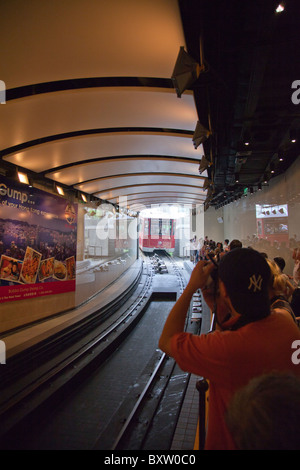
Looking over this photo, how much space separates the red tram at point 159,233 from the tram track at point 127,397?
766 inches

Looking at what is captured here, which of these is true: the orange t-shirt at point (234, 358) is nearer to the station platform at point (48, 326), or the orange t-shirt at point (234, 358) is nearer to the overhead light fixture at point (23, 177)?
the station platform at point (48, 326)

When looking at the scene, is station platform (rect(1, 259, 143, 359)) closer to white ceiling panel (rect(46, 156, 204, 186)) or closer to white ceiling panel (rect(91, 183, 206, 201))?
white ceiling panel (rect(46, 156, 204, 186))

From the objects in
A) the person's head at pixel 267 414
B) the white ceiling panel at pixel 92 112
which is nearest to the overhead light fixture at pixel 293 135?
the white ceiling panel at pixel 92 112

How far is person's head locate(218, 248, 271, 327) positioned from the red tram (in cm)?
2457

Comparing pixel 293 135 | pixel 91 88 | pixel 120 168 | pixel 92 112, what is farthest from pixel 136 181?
pixel 293 135

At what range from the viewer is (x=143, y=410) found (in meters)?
3.92

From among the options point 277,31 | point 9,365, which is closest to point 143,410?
point 9,365

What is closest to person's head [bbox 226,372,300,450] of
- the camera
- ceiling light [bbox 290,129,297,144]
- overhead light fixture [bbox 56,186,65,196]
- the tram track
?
the camera

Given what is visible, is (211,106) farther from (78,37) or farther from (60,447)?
(60,447)

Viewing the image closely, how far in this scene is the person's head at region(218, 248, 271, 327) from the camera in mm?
1143

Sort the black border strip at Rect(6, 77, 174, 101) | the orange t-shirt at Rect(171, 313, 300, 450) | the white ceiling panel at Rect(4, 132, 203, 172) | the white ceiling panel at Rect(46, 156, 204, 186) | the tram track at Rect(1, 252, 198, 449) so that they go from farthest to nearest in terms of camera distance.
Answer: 1. the white ceiling panel at Rect(46, 156, 204, 186)
2. the white ceiling panel at Rect(4, 132, 203, 172)
3. the black border strip at Rect(6, 77, 174, 101)
4. the tram track at Rect(1, 252, 198, 449)
5. the orange t-shirt at Rect(171, 313, 300, 450)

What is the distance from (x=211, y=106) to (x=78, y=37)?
2017 millimetres

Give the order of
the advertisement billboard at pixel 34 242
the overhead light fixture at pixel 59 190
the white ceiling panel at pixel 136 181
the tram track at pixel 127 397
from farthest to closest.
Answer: the white ceiling panel at pixel 136 181 < the overhead light fixture at pixel 59 190 < the advertisement billboard at pixel 34 242 < the tram track at pixel 127 397

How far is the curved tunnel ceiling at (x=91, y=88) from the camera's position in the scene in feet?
9.27
